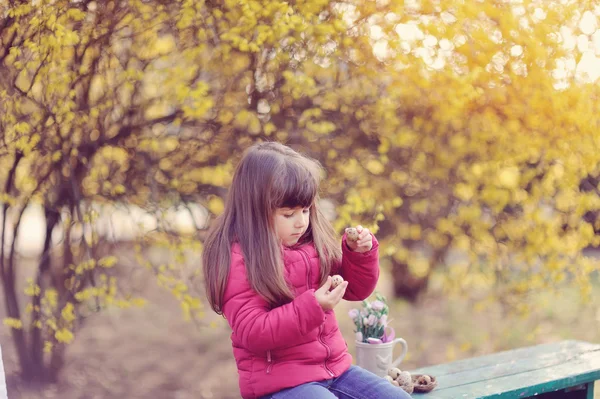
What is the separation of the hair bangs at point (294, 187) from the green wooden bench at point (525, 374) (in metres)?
0.81

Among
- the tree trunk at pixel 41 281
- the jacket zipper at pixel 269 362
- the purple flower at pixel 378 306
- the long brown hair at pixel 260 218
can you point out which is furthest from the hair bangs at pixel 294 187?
the tree trunk at pixel 41 281

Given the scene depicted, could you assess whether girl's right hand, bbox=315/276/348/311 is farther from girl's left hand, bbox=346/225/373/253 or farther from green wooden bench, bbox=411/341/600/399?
green wooden bench, bbox=411/341/600/399

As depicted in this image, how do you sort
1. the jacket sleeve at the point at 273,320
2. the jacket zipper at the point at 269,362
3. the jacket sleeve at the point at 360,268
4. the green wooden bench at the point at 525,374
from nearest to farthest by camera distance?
1. the jacket sleeve at the point at 273,320
2. the jacket zipper at the point at 269,362
3. the jacket sleeve at the point at 360,268
4. the green wooden bench at the point at 525,374

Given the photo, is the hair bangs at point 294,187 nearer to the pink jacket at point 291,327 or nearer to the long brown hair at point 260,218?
the long brown hair at point 260,218

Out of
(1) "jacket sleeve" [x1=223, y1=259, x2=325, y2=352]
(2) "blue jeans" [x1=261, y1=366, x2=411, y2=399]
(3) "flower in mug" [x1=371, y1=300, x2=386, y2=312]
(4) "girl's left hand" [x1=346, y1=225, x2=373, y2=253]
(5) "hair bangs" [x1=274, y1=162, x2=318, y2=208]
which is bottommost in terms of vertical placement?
(2) "blue jeans" [x1=261, y1=366, x2=411, y2=399]

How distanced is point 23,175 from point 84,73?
1.52ft

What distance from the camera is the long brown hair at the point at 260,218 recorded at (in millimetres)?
1853

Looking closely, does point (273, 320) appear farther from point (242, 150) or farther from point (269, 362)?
point (242, 150)

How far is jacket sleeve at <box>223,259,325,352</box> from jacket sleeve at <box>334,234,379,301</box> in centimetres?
28

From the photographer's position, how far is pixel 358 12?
3.09m

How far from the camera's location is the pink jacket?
5.79 ft

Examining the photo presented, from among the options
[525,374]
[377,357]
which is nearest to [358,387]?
[377,357]

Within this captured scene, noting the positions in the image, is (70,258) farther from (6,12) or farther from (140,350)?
(6,12)

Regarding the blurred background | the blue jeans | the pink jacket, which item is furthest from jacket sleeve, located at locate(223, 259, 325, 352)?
the blurred background
